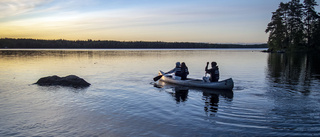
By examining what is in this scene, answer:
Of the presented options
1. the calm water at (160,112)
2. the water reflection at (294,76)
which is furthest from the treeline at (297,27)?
the calm water at (160,112)

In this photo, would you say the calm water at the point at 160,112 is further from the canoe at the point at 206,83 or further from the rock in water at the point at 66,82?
the rock in water at the point at 66,82

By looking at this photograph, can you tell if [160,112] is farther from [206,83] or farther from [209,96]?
[206,83]

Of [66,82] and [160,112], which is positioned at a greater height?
[66,82]

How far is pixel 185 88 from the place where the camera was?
18.1m

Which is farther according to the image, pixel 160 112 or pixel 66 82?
pixel 66 82

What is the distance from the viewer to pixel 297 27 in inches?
2879

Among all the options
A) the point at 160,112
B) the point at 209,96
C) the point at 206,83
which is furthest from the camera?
the point at 206,83

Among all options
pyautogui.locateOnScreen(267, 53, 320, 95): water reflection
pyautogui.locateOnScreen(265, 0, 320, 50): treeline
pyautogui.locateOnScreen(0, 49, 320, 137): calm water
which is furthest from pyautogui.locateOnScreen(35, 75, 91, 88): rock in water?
pyautogui.locateOnScreen(265, 0, 320, 50): treeline

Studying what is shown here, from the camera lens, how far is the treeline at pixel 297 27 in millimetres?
70750

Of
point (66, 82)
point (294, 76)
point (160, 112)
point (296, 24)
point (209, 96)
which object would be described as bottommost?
point (160, 112)

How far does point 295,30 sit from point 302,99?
70.1 meters

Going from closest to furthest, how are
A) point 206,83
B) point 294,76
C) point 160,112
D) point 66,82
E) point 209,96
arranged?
1. point 160,112
2. point 209,96
3. point 206,83
4. point 66,82
5. point 294,76

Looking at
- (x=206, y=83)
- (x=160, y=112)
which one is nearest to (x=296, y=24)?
(x=206, y=83)

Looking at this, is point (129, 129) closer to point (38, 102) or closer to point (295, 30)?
point (38, 102)
